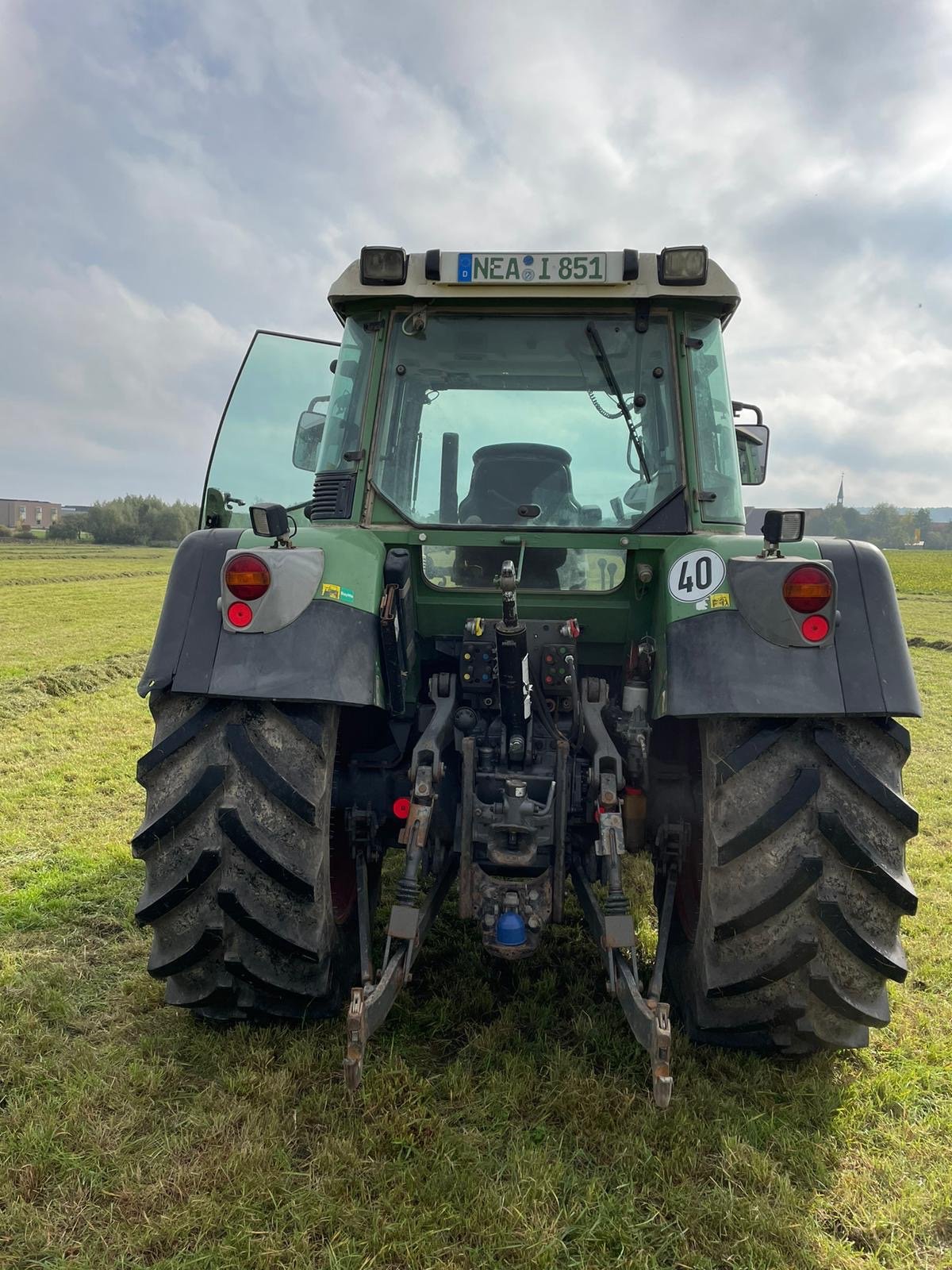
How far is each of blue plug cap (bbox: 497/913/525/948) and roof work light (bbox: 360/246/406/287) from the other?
244 cm

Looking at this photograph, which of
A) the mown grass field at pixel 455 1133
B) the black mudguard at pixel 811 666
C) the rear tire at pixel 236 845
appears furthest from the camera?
the rear tire at pixel 236 845

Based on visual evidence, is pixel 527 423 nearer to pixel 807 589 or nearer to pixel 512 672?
pixel 512 672

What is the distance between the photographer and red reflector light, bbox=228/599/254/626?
265 cm

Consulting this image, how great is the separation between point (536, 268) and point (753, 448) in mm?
1534

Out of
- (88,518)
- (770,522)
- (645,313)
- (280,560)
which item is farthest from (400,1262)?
(88,518)

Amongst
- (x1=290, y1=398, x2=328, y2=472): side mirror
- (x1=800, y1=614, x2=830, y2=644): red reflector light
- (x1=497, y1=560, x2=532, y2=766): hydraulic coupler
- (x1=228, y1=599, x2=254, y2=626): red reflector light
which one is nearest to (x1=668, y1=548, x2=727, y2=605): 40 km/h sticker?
(x1=800, y1=614, x2=830, y2=644): red reflector light

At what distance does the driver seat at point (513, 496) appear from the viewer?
3256mm

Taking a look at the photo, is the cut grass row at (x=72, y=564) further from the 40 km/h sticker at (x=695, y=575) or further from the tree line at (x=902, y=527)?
the tree line at (x=902, y=527)

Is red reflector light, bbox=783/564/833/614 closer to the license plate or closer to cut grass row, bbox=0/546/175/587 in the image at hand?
the license plate

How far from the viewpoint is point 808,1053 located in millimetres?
2785

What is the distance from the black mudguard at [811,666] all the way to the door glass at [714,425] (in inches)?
27.1

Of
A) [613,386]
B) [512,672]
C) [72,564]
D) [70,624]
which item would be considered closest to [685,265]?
[613,386]

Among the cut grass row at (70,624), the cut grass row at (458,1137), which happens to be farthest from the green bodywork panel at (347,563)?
the cut grass row at (70,624)

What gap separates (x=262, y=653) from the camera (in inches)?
104
